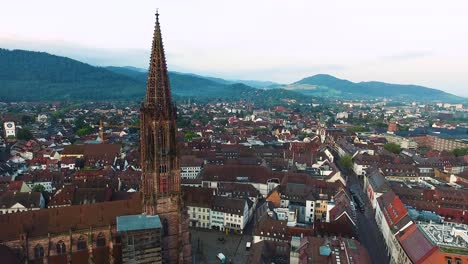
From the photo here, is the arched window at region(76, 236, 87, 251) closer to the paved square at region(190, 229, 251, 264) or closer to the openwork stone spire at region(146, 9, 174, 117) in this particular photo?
the paved square at region(190, 229, 251, 264)

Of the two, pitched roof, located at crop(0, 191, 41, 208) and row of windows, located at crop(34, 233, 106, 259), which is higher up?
row of windows, located at crop(34, 233, 106, 259)

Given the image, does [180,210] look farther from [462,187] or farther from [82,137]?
[82,137]

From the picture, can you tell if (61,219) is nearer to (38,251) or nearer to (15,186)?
(38,251)

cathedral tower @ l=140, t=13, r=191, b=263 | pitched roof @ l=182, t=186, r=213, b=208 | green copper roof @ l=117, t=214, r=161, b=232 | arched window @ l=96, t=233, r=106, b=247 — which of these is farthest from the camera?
pitched roof @ l=182, t=186, r=213, b=208

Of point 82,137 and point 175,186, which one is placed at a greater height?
point 175,186

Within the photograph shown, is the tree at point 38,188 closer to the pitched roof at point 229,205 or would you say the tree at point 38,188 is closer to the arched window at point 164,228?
the pitched roof at point 229,205

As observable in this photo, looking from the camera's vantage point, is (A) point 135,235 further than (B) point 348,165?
No

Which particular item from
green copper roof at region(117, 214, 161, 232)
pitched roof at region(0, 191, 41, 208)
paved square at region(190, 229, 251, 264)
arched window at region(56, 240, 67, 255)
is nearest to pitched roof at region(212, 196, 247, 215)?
paved square at region(190, 229, 251, 264)

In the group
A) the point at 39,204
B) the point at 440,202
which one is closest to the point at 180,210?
the point at 39,204
